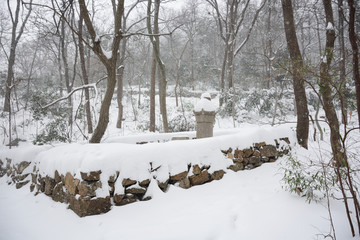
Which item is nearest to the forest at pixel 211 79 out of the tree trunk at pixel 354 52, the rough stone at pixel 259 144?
the tree trunk at pixel 354 52

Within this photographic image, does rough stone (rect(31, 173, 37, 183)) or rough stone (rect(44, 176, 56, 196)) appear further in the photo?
rough stone (rect(31, 173, 37, 183))

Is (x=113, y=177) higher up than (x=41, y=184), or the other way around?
(x=113, y=177)

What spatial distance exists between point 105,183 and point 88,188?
185 millimetres

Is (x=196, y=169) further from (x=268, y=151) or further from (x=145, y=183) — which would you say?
(x=268, y=151)

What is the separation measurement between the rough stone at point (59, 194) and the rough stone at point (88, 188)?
2.00ft

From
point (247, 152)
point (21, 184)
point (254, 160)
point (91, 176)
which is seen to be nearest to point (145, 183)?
point (91, 176)

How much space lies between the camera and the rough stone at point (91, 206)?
228cm

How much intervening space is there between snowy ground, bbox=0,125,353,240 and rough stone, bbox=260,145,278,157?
3.42ft

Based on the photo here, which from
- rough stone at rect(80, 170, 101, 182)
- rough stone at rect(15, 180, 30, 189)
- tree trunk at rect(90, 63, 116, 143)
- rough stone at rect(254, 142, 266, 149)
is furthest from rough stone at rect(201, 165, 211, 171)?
rough stone at rect(15, 180, 30, 189)

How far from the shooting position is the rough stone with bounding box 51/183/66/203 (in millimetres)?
2748

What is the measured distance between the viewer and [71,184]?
8.15 feet

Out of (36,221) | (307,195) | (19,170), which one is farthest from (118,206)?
(19,170)

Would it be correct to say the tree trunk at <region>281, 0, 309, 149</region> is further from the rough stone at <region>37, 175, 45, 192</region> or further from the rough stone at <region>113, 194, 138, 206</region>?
the rough stone at <region>37, 175, 45, 192</region>

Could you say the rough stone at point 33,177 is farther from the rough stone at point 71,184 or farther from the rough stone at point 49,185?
the rough stone at point 71,184
